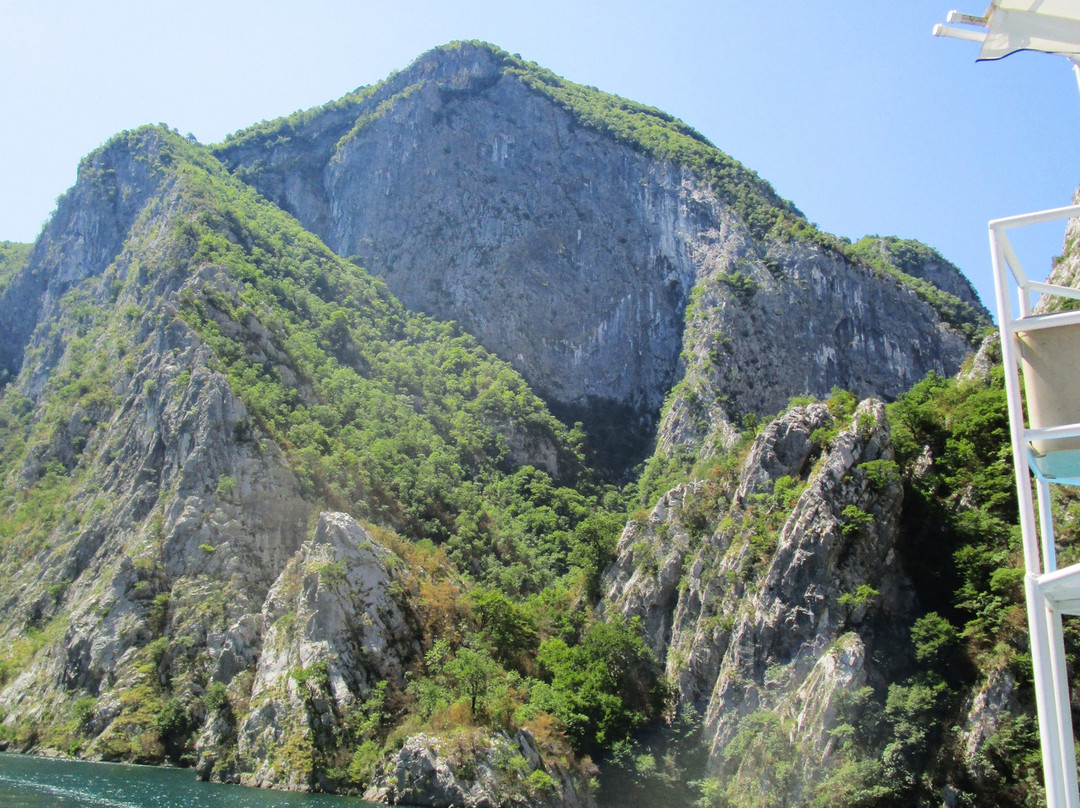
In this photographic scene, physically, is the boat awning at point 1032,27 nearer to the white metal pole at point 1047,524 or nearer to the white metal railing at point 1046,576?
the white metal railing at point 1046,576

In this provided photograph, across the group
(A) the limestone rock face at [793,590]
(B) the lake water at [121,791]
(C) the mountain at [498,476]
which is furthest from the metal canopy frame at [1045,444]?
(A) the limestone rock face at [793,590]

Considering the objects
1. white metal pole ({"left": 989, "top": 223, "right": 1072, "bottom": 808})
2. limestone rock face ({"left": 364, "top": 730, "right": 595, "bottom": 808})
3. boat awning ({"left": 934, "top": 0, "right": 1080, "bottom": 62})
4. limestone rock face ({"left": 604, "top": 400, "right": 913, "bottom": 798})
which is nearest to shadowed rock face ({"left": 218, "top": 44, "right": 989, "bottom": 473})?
limestone rock face ({"left": 604, "top": 400, "right": 913, "bottom": 798})

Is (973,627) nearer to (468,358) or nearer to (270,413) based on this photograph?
(270,413)

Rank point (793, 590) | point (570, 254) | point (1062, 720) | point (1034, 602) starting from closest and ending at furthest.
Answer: point (1062, 720) < point (1034, 602) < point (793, 590) < point (570, 254)

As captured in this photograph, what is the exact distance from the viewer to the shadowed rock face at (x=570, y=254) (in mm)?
98250

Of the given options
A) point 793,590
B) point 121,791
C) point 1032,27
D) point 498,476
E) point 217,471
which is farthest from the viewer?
point 498,476

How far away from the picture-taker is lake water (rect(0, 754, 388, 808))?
33.3m

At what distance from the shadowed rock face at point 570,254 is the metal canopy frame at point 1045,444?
85.5 meters

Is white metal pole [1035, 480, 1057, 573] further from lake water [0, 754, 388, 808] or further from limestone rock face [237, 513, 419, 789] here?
limestone rock face [237, 513, 419, 789]

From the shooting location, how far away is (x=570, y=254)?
116 meters

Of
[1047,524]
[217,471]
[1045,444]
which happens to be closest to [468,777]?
[217,471]

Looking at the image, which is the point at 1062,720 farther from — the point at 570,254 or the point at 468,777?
the point at 570,254

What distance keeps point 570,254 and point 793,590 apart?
77.1 metres

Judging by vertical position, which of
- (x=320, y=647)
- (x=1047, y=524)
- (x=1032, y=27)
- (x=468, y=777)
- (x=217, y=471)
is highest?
(x=217, y=471)
